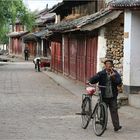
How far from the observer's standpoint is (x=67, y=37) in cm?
3394

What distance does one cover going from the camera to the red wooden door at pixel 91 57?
78.6 ft

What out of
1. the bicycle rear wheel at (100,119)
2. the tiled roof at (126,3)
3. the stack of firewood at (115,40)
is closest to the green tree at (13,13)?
the stack of firewood at (115,40)

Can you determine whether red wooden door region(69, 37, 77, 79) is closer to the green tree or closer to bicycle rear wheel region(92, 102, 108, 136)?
bicycle rear wheel region(92, 102, 108, 136)

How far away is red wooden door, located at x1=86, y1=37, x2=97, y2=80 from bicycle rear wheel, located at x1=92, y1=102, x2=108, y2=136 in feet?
36.9

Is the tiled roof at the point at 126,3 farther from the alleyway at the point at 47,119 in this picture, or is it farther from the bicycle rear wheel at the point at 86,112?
the bicycle rear wheel at the point at 86,112

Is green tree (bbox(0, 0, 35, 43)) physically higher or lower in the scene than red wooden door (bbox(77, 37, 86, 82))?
higher

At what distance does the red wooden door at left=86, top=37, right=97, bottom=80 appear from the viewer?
943 inches

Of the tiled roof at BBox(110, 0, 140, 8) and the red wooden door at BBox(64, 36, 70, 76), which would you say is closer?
the tiled roof at BBox(110, 0, 140, 8)

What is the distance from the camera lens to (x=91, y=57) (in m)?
24.9

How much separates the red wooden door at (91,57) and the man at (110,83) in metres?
10.8

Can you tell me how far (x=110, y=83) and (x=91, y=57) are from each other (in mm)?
12164

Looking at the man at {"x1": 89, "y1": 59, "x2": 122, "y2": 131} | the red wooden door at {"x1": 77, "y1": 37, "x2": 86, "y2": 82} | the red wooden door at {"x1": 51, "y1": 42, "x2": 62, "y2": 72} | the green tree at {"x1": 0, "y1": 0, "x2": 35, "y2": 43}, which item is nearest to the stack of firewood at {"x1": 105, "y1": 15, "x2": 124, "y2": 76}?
the red wooden door at {"x1": 77, "y1": 37, "x2": 86, "y2": 82}

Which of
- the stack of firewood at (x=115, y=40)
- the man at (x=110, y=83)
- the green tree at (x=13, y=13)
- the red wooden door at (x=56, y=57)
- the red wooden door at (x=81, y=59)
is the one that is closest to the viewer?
the man at (x=110, y=83)

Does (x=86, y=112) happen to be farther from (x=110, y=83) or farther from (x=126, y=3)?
(x=126, y=3)
